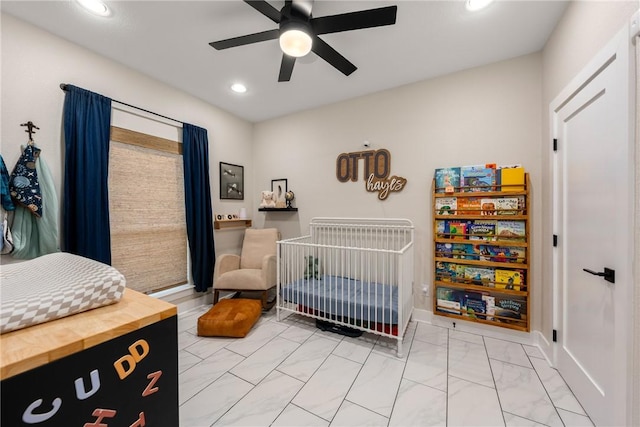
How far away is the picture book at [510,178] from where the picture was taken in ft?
7.23

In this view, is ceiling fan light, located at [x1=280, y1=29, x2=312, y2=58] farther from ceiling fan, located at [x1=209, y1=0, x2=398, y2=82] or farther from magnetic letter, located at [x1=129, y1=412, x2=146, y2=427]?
magnetic letter, located at [x1=129, y1=412, x2=146, y2=427]

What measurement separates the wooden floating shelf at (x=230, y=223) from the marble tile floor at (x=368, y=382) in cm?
137

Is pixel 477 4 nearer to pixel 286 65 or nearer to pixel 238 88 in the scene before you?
pixel 286 65

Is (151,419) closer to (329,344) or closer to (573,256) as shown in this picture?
(329,344)

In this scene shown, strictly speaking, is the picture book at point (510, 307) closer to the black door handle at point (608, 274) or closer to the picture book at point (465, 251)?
the picture book at point (465, 251)

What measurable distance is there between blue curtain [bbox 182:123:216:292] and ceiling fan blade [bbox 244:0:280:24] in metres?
1.89

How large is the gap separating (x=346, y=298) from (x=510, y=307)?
59.7 inches

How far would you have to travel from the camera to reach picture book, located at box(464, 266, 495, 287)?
7.63 feet

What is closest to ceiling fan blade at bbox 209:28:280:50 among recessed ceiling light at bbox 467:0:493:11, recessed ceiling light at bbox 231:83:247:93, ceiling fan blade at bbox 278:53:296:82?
ceiling fan blade at bbox 278:53:296:82

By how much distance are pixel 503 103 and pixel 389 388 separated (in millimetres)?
2665

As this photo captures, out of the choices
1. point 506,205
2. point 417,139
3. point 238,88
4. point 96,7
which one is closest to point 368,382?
point 506,205

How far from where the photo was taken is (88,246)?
211 centimetres

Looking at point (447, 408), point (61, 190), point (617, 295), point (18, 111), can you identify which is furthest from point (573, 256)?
point (18, 111)

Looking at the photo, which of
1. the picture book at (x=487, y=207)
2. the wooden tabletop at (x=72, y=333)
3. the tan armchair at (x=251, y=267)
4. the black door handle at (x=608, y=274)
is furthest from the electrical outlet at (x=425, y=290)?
the wooden tabletop at (x=72, y=333)
